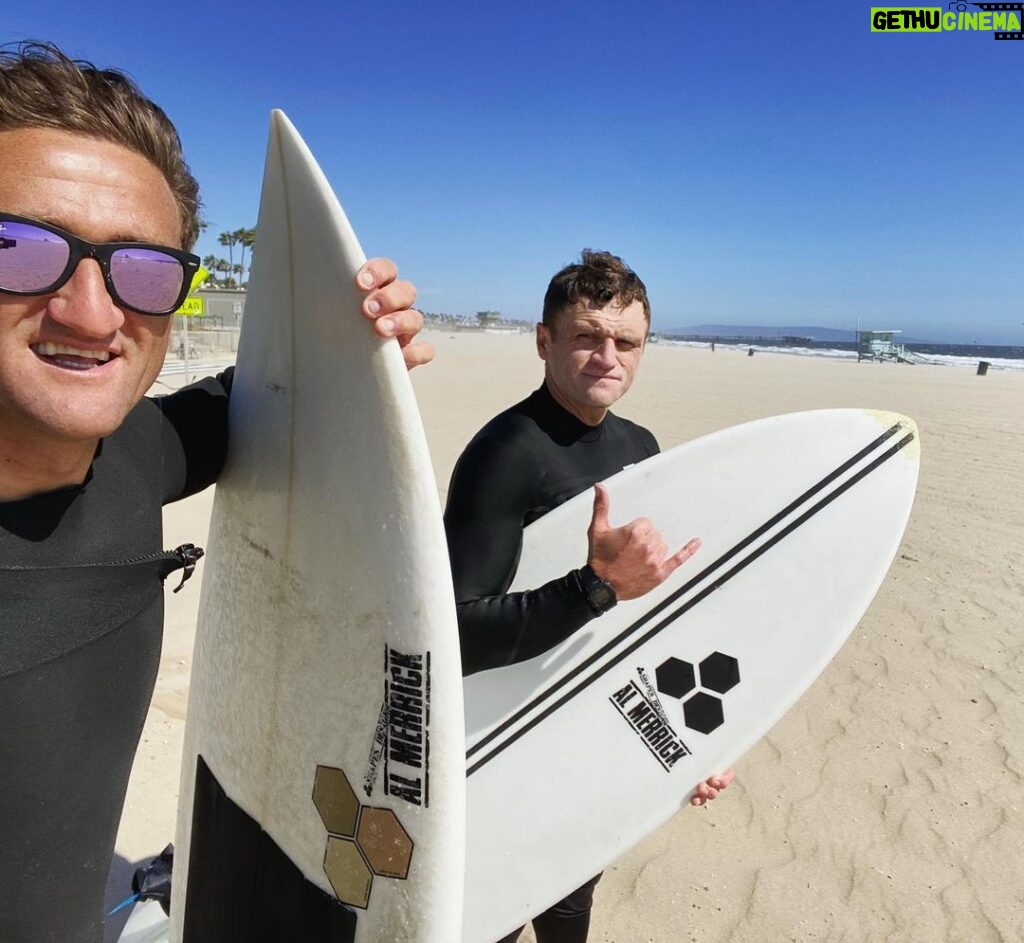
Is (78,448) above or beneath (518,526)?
above

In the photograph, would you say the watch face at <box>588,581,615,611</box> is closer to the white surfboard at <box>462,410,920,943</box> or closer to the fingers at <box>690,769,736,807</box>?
the white surfboard at <box>462,410,920,943</box>

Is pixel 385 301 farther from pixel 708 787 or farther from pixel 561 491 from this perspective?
pixel 708 787

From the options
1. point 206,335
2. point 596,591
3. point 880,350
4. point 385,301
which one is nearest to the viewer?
point 385,301

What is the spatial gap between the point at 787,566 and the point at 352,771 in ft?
5.52

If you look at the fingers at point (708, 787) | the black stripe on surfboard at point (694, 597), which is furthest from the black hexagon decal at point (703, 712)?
the black stripe on surfboard at point (694, 597)

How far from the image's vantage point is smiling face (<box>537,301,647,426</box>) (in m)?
1.82

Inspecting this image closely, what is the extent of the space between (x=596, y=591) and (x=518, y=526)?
311 millimetres

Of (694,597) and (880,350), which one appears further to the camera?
(880,350)

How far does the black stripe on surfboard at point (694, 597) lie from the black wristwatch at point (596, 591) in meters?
0.77

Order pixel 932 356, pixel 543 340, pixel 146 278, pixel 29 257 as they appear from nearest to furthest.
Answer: pixel 29 257, pixel 146 278, pixel 543 340, pixel 932 356

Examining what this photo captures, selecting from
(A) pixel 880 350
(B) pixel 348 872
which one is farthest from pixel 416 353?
(A) pixel 880 350

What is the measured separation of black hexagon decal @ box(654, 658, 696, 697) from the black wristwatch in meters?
0.87

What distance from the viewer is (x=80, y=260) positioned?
34.6 inches

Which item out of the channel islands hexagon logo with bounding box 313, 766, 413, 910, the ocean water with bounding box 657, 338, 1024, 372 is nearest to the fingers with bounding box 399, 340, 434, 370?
the channel islands hexagon logo with bounding box 313, 766, 413, 910
